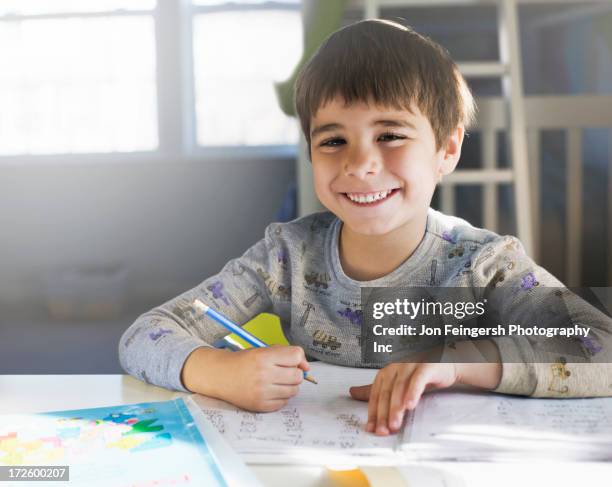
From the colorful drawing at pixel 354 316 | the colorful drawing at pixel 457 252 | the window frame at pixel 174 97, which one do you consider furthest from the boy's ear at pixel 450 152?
the window frame at pixel 174 97

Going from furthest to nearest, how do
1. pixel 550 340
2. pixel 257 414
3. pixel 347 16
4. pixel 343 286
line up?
pixel 347 16, pixel 343 286, pixel 550 340, pixel 257 414

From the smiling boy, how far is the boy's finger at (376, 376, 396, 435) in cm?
8

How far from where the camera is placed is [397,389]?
2.00ft

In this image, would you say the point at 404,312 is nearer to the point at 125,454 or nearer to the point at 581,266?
the point at 125,454

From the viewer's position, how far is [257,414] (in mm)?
623

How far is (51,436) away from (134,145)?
3695 millimetres

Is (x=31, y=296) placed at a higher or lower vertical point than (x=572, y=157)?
lower

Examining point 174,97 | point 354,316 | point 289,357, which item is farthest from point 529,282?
point 174,97

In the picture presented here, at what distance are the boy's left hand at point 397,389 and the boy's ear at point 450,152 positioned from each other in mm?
354

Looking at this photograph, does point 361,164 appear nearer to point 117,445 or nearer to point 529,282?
point 529,282

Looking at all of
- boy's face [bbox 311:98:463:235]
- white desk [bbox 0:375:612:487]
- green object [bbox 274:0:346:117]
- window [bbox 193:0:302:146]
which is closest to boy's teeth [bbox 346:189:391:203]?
boy's face [bbox 311:98:463:235]

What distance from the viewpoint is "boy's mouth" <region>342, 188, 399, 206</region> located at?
2.82 ft

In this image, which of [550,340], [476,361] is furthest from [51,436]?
[550,340]

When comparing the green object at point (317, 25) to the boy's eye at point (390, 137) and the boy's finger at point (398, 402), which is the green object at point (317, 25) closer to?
the boy's eye at point (390, 137)
